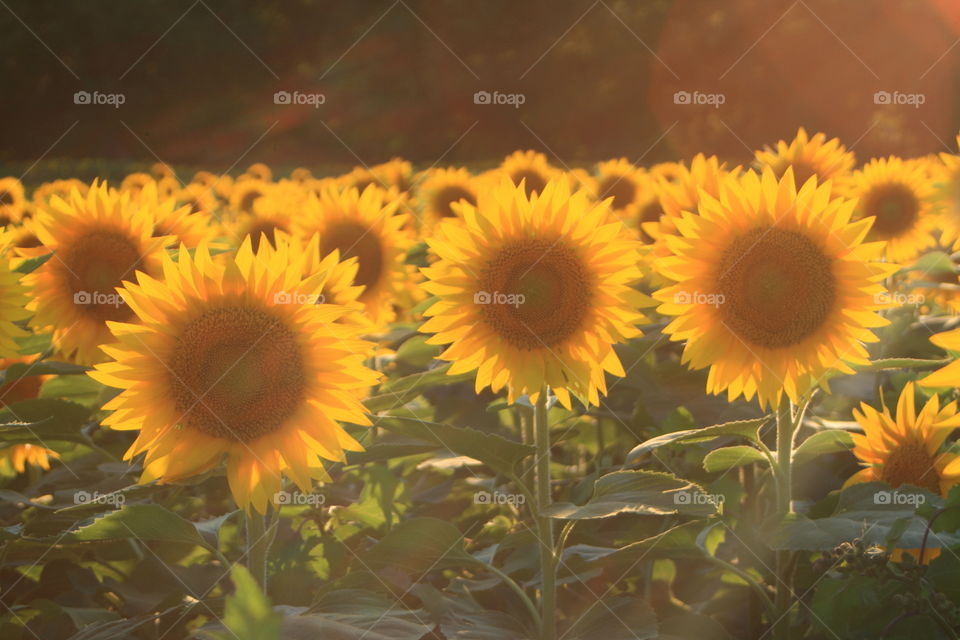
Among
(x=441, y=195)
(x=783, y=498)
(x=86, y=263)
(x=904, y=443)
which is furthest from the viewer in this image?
(x=441, y=195)

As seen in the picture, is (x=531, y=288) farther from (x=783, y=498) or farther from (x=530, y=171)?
(x=530, y=171)

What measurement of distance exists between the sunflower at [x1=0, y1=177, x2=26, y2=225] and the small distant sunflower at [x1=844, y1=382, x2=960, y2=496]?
4892mm

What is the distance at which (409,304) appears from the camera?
4.81 m

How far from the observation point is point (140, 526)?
2.16 meters

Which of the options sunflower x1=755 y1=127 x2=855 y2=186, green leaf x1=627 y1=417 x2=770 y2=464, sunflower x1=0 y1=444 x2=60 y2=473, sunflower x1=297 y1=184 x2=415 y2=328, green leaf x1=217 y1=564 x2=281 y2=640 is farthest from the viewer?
sunflower x1=755 y1=127 x2=855 y2=186

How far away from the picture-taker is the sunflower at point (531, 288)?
2.77 metres

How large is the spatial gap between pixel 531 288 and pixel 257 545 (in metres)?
1.00

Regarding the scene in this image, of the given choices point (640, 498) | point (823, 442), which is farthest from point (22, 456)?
A: point (823, 442)

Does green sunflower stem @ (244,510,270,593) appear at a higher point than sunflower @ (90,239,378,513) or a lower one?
lower

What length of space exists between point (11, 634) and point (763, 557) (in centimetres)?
200

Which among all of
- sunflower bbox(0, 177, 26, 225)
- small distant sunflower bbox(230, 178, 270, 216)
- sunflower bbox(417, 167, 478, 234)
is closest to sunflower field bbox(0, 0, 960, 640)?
sunflower bbox(417, 167, 478, 234)

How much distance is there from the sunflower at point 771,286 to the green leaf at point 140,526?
1.31m

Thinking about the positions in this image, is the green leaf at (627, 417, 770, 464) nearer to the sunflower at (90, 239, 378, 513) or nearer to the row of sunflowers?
the row of sunflowers

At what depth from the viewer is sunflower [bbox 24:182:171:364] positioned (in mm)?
3457
